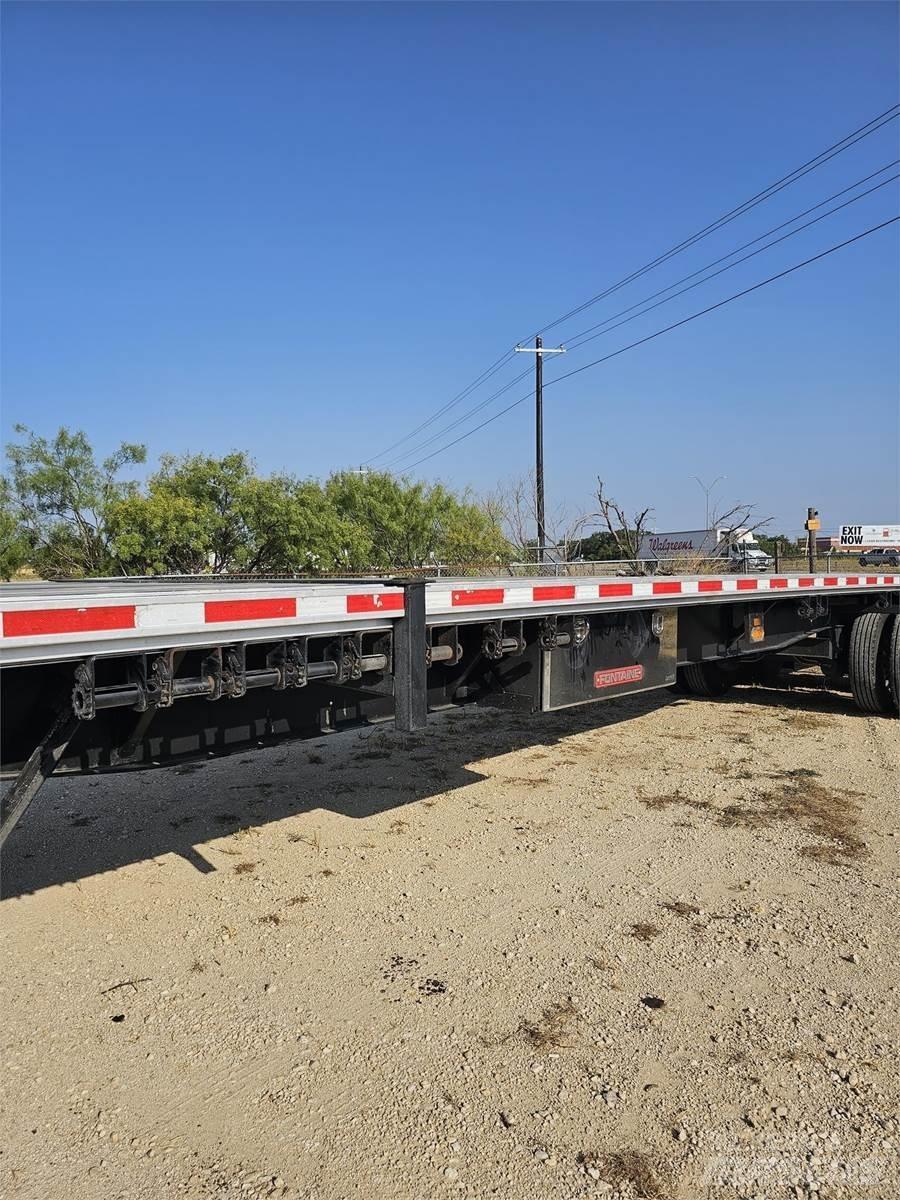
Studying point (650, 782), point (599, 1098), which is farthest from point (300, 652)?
point (650, 782)

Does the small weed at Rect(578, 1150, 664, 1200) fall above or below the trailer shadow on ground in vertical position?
below

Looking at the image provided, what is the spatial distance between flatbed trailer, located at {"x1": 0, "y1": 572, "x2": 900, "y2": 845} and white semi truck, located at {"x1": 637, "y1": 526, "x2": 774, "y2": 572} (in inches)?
197

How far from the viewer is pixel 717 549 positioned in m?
21.4

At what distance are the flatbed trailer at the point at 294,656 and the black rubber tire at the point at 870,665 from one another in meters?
2.05

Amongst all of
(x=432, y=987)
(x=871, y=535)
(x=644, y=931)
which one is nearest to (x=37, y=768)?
(x=432, y=987)

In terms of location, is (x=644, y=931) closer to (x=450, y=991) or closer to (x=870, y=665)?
(x=450, y=991)

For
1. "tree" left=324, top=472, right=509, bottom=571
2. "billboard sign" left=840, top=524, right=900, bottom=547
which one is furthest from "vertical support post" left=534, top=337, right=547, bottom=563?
"billboard sign" left=840, top=524, right=900, bottom=547

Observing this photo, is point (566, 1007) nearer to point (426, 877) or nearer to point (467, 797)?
point (426, 877)

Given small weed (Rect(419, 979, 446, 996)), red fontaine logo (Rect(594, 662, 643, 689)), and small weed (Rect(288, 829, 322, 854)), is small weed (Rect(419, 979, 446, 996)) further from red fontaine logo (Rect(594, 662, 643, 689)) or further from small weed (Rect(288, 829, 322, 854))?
red fontaine logo (Rect(594, 662, 643, 689))

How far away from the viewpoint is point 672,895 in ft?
11.9

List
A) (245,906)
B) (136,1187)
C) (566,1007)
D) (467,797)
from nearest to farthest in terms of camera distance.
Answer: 1. (136,1187)
2. (566,1007)
3. (245,906)
4. (467,797)

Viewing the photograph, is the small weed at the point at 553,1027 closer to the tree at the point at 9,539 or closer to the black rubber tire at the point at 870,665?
the black rubber tire at the point at 870,665

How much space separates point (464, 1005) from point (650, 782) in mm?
2882

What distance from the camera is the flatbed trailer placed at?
256 centimetres
